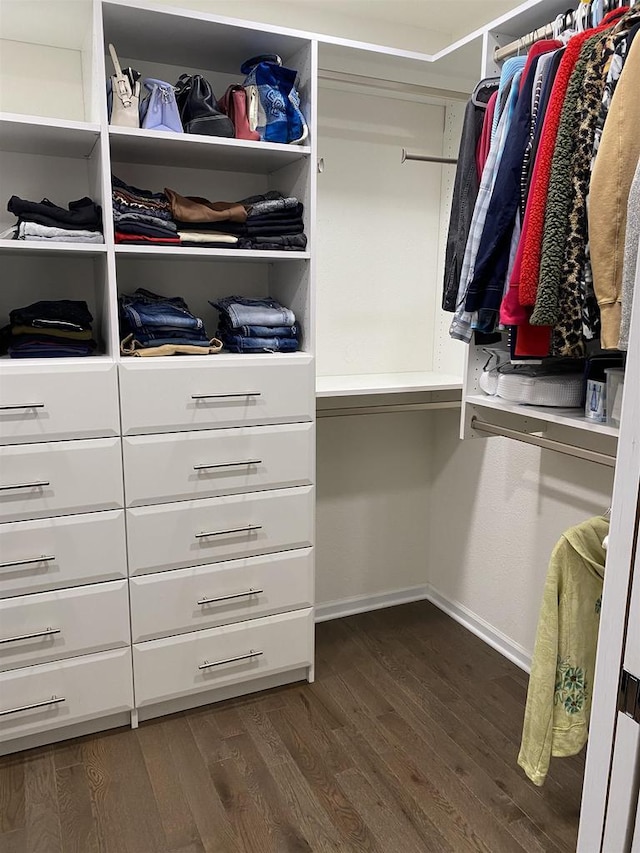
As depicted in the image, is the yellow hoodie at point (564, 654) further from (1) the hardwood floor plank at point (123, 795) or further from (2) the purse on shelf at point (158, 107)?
(2) the purse on shelf at point (158, 107)

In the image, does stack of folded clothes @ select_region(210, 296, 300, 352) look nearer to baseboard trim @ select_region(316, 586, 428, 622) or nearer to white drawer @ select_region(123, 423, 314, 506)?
white drawer @ select_region(123, 423, 314, 506)

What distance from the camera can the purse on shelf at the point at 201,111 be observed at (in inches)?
78.6

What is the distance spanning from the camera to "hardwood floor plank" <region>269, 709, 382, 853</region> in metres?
1.73

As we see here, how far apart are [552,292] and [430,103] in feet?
5.03

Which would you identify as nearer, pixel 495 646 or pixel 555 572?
pixel 555 572

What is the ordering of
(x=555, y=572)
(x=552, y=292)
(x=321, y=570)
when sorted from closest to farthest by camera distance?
(x=552, y=292) < (x=555, y=572) < (x=321, y=570)

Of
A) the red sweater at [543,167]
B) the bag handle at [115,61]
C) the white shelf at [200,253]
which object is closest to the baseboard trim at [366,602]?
the white shelf at [200,253]

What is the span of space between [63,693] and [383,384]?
147 cm

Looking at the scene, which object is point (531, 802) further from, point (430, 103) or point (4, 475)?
point (430, 103)

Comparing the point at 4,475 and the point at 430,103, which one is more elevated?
the point at 430,103

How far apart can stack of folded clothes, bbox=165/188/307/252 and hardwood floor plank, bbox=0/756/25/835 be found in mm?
1665

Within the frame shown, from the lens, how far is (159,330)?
2.07 m

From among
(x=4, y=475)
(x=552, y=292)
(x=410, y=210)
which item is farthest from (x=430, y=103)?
(x=4, y=475)

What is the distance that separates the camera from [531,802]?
6.09 ft
